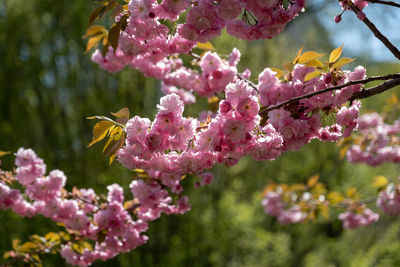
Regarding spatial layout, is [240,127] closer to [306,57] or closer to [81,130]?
[306,57]

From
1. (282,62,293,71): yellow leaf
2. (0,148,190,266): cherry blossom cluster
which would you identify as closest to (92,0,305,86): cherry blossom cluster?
(282,62,293,71): yellow leaf

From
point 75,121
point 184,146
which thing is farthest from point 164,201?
point 75,121

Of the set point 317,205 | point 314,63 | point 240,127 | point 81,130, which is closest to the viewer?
point 240,127

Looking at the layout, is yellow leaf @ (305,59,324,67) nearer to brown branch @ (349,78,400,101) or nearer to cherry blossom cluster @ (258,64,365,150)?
cherry blossom cluster @ (258,64,365,150)

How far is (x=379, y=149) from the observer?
3135 millimetres

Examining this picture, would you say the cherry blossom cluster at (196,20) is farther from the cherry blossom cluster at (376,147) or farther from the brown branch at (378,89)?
the cherry blossom cluster at (376,147)

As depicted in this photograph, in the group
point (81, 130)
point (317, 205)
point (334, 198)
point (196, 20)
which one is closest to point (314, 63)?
point (196, 20)

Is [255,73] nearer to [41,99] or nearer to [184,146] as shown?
[41,99]

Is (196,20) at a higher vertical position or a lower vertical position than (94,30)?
lower

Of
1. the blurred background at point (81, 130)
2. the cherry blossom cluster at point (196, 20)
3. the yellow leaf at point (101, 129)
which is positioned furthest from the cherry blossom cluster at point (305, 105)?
the blurred background at point (81, 130)

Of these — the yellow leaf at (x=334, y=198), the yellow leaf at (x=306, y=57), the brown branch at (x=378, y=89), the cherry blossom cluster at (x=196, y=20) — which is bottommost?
the brown branch at (x=378, y=89)

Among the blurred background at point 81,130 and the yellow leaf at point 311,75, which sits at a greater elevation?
the blurred background at point 81,130

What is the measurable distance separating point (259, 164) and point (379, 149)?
4.20 metres

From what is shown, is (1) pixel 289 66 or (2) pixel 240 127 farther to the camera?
(1) pixel 289 66
